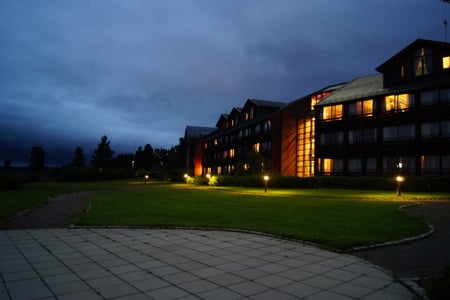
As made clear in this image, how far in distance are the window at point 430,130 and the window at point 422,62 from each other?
5.92 m

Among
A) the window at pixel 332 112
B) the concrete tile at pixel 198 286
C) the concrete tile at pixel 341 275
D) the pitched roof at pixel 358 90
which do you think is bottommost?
the concrete tile at pixel 198 286

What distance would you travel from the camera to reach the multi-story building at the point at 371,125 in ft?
120

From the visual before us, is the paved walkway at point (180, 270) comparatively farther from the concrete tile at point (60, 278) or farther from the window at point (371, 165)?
the window at point (371, 165)

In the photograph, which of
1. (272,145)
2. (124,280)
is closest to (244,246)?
(124,280)

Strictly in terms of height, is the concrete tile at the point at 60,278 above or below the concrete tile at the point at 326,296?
below

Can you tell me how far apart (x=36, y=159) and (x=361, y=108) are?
75.1m

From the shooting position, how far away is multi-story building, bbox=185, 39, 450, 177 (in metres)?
36.6

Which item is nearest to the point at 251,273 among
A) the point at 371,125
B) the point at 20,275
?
the point at 20,275

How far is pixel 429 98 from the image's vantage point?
122ft

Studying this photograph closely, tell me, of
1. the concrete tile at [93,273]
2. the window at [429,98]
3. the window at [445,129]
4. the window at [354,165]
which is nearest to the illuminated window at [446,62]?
the window at [429,98]

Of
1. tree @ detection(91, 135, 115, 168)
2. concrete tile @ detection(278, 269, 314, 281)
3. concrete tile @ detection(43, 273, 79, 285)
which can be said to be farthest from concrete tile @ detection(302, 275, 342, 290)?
tree @ detection(91, 135, 115, 168)

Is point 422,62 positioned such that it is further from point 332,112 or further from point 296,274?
point 296,274

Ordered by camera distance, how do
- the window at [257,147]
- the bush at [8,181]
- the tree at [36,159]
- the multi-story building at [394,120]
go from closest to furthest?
the bush at [8,181]
the multi-story building at [394,120]
the window at [257,147]
the tree at [36,159]

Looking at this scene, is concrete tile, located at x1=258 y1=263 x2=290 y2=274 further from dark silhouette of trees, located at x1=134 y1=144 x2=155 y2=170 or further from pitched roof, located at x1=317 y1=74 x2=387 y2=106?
dark silhouette of trees, located at x1=134 y1=144 x2=155 y2=170
